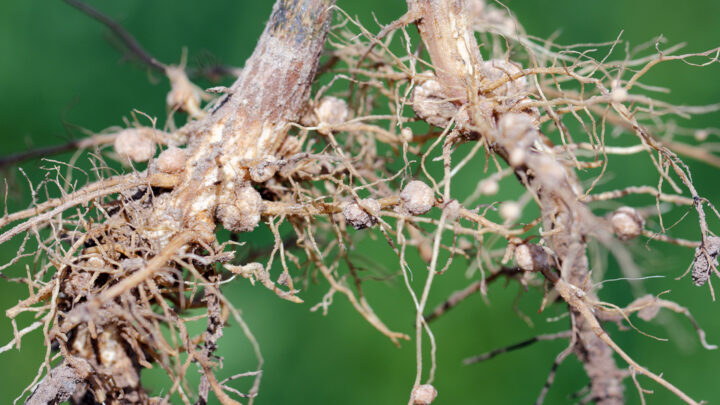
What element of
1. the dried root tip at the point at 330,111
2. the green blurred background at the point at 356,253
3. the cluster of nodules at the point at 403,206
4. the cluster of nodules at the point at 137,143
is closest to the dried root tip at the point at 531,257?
the cluster of nodules at the point at 403,206

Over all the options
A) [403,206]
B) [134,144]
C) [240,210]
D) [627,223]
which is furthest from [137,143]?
[627,223]

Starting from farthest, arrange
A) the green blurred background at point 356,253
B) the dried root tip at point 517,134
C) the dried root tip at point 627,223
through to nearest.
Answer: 1. the green blurred background at point 356,253
2. the dried root tip at point 627,223
3. the dried root tip at point 517,134

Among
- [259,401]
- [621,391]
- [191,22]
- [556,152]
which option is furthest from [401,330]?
[191,22]

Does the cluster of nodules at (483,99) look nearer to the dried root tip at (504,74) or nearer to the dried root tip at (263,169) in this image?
the dried root tip at (504,74)

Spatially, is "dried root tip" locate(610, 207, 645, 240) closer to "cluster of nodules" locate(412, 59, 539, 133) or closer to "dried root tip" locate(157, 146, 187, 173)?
"cluster of nodules" locate(412, 59, 539, 133)

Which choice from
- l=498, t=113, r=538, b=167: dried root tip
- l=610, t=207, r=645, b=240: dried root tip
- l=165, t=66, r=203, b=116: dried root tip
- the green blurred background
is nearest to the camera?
l=498, t=113, r=538, b=167: dried root tip

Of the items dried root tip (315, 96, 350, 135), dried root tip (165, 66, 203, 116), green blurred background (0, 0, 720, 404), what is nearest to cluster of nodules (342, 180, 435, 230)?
dried root tip (315, 96, 350, 135)

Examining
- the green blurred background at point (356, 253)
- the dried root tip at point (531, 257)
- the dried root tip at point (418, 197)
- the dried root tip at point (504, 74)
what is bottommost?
the green blurred background at point (356, 253)
